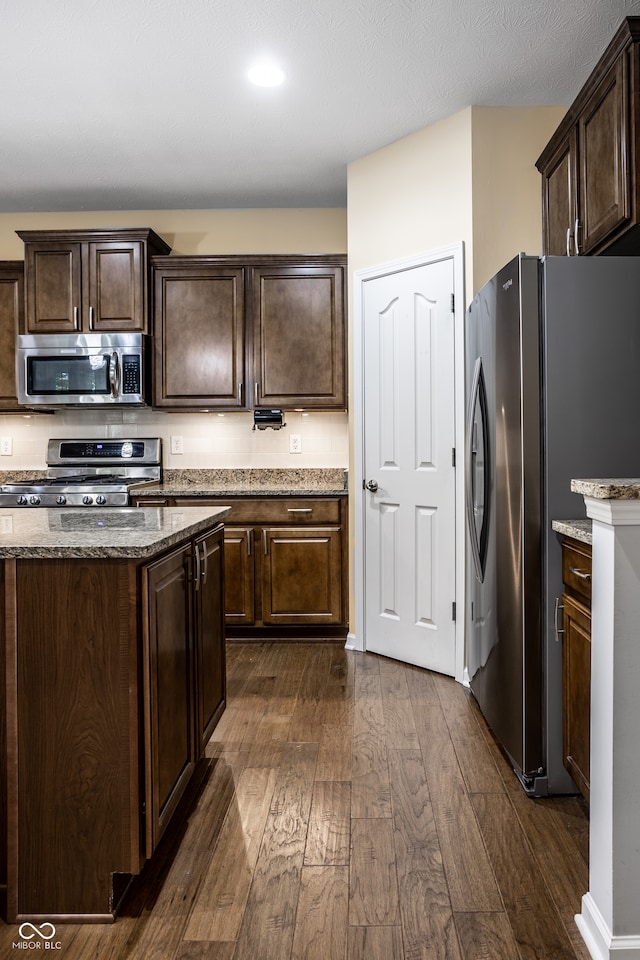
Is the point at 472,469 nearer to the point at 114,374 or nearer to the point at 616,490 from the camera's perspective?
the point at 616,490

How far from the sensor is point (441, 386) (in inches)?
135

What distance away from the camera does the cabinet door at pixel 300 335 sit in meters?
4.23

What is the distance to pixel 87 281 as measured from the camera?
14.0 ft

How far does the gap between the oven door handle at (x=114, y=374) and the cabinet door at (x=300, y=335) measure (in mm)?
849

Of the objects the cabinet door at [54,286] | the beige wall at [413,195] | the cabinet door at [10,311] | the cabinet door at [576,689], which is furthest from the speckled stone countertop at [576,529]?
the cabinet door at [10,311]

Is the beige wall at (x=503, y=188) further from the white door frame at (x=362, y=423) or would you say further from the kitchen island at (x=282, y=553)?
the kitchen island at (x=282, y=553)

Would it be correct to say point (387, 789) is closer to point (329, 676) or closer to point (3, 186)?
point (329, 676)

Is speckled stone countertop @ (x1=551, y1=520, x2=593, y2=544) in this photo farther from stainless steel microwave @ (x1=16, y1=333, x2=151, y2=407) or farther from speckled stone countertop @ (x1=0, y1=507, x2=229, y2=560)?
stainless steel microwave @ (x1=16, y1=333, x2=151, y2=407)

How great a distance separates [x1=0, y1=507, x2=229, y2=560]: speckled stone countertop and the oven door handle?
1.84 m

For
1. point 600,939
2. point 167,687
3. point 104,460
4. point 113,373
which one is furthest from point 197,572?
point 104,460

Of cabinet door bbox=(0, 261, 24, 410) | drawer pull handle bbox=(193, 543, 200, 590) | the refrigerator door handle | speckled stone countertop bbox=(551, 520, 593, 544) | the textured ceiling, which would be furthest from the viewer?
cabinet door bbox=(0, 261, 24, 410)

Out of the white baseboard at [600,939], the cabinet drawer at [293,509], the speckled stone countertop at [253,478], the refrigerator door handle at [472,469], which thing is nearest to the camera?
the white baseboard at [600,939]

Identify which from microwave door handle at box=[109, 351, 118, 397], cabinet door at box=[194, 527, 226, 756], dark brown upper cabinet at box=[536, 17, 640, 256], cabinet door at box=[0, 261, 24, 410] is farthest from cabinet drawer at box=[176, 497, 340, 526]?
dark brown upper cabinet at box=[536, 17, 640, 256]

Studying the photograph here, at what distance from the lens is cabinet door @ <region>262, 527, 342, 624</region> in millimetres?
4051
